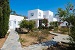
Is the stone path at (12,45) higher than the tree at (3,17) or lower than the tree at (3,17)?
lower

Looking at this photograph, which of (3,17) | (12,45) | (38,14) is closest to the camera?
(12,45)

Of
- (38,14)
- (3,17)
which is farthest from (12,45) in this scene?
(38,14)

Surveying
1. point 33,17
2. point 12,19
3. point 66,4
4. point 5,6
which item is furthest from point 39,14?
point 66,4

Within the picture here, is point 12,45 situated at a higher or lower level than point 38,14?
lower

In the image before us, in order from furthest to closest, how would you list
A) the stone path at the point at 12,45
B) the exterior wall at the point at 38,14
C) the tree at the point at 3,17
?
1. the exterior wall at the point at 38,14
2. the tree at the point at 3,17
3. the stone path at the point at 12,45

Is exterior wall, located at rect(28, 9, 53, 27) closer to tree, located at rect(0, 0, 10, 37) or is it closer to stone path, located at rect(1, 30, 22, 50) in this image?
tree, located at rect(0, 0, 10, 37)

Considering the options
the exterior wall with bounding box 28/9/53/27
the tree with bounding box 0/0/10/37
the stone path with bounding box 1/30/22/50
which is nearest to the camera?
the stone path with bounding box 1/30/22/50

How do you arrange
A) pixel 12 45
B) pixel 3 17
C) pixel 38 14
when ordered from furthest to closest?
pixel 38 14, pixel 3 17, pixel 12 45

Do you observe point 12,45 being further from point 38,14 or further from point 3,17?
point 38,14

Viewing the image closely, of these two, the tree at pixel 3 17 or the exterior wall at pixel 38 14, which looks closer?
the tree at pixel 3 17

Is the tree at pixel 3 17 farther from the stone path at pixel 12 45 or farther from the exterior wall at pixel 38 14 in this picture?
the exterior wall at pixel 38 14

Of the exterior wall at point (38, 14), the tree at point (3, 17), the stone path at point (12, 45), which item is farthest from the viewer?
the exterior wall at point (38, 14)

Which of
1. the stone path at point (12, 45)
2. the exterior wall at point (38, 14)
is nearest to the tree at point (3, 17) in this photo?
the stone path at point (12, 45)

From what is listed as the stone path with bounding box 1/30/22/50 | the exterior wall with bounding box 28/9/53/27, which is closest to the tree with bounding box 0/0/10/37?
the stone path with bounding box 1/30/22/50
